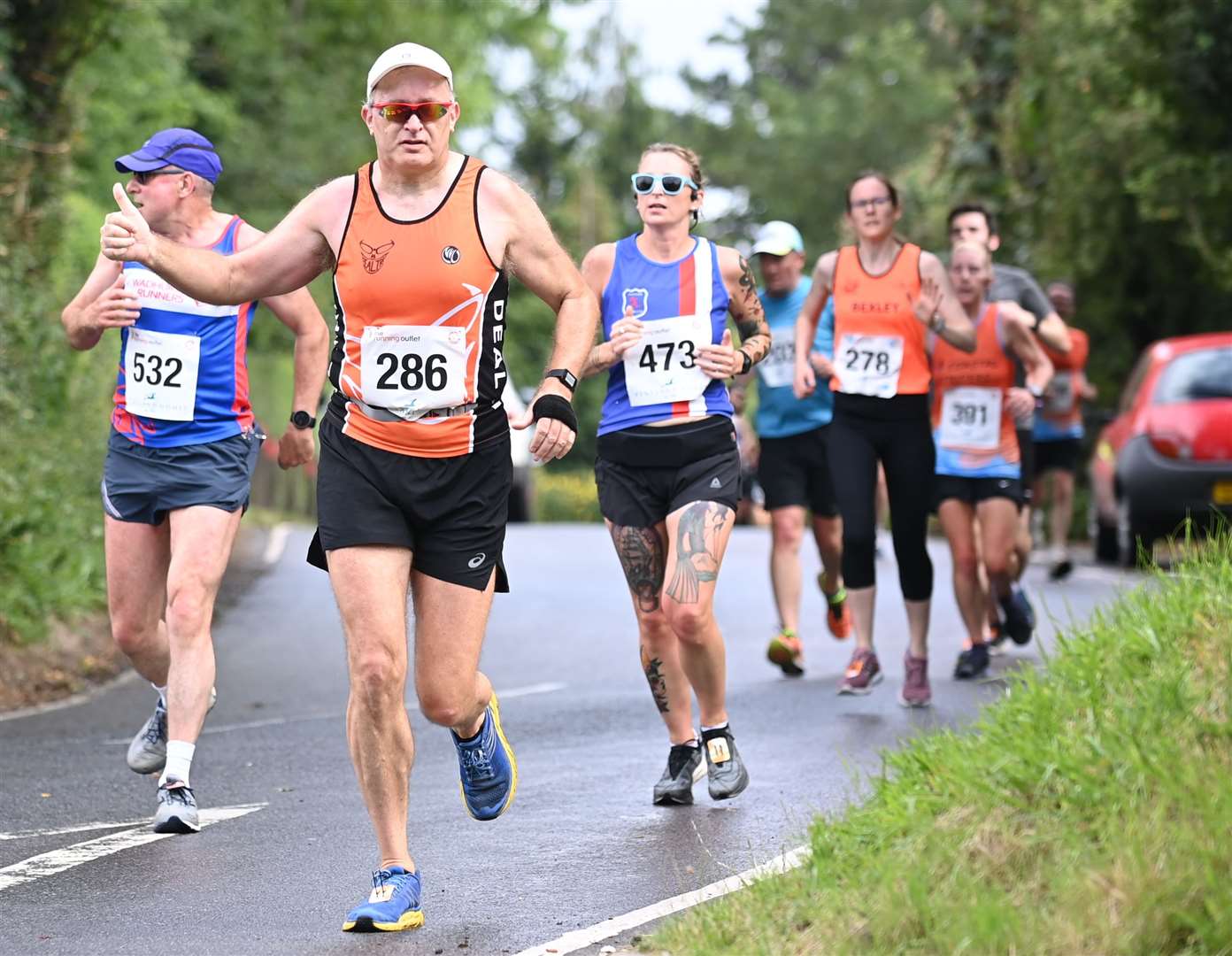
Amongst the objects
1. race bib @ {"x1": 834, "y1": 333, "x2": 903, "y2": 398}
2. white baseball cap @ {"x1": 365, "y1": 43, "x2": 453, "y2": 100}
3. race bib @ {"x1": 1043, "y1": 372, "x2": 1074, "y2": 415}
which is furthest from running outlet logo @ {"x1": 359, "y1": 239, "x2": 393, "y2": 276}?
race bib @ {"x1": 1043, "y1": 372, "x2": 1074, "y2": 415}

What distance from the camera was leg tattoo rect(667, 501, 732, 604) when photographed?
24.0 ft

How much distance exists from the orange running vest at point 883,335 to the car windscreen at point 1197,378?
755 cm

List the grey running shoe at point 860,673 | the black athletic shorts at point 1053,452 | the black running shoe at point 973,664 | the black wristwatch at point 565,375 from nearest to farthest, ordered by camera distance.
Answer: the black wristwatch at point 565,375 < the grey running shoe at point 860,673 < the black running shoe at point 973,664 < the black athletic shorts at point 1053,452

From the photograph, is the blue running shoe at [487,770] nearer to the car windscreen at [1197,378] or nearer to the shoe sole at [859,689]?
the shoe sole at [859,689]

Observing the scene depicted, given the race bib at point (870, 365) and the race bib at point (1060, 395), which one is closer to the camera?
the race bib at point (870, 365)

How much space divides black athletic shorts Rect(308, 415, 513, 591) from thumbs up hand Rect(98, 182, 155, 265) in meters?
0.66

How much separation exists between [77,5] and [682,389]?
31.9 feet

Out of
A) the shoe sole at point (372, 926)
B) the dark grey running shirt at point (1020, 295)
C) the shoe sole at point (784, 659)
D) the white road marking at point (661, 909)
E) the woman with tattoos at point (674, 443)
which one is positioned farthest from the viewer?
the shoe sole at point (784, 659)

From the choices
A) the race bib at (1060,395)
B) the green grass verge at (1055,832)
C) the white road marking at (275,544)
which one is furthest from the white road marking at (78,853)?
the white road marking at (275,544)

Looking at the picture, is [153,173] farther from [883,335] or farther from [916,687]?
[916,687]

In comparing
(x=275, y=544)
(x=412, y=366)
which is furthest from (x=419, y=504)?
(x=275, y=544)

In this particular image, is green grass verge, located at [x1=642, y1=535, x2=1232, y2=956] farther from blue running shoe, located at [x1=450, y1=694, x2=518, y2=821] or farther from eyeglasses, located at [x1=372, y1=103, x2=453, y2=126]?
eyeglasses, located at [x1=372, y1=103, x2=453, y2=126]

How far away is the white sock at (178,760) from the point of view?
23.4 ft

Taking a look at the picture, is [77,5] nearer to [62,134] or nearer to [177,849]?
[62,134]
